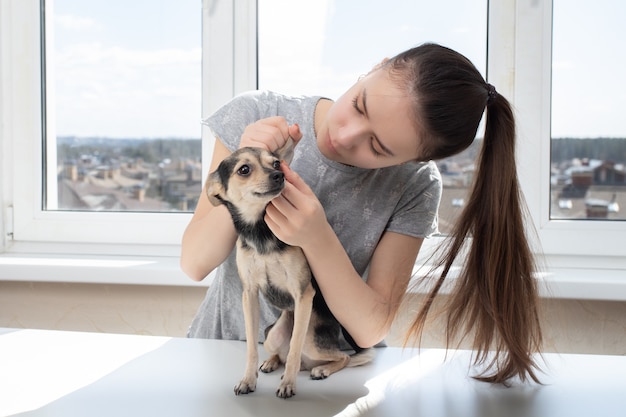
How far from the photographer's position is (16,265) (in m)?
1.58

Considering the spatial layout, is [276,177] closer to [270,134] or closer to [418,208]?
[270,134]

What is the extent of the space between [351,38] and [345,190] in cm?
86

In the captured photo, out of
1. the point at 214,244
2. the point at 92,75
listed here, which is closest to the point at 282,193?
the point at 214,244

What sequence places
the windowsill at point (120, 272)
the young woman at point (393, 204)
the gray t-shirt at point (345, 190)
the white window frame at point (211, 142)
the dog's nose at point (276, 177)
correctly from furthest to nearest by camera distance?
the white window frame at point (211, 142)
the windowsill at point (120, 272)
the gray t-shirt at point (345, 190)
the young woman at point (393, 204)
the dog's nose at point (276, 177)

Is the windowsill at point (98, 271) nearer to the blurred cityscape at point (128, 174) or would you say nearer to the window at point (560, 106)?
the blurred cityscape at point (128, 174)

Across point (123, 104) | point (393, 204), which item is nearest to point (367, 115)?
point (393, 204)

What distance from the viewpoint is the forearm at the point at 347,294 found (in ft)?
2.55

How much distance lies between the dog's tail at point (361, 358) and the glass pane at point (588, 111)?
95 cm

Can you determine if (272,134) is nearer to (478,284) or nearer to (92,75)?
(478,284)

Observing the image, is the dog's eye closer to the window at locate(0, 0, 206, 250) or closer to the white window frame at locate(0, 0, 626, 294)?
the white window frame at locate(0, 0, 626, 294)

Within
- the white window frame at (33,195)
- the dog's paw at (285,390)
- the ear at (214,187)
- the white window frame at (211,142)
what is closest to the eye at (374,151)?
the ear at (214,187)

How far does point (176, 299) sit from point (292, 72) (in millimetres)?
701

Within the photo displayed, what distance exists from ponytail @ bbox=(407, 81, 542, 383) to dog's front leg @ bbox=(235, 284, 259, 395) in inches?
9.7

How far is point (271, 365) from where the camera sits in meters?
0.83
